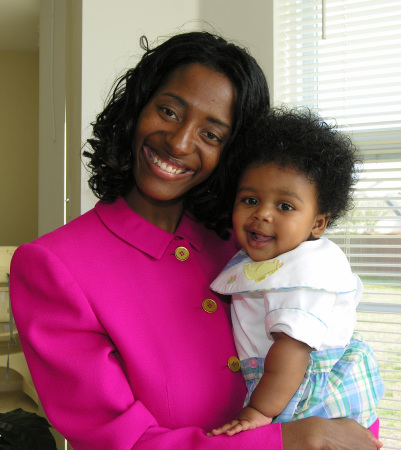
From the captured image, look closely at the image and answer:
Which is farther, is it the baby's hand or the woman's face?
the woman's face

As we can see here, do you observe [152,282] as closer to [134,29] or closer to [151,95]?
[151,95]

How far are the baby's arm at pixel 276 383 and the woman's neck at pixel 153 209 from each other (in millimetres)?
433

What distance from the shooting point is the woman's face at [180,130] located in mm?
1217

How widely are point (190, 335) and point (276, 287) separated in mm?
226

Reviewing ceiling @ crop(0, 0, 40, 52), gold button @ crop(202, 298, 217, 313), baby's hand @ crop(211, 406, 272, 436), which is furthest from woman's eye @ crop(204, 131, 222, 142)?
ceiling @ crop(0, 0, 40, 52)

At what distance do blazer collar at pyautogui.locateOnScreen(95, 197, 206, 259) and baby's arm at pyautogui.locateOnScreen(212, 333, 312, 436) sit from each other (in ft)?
1.18

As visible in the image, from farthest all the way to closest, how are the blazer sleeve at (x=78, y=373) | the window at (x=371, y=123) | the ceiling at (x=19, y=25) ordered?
1. the ceiling at (x=19, y=25)
2. the window at (x=371, y=123)
3. the blazer sleeve at (x=78, y=373)

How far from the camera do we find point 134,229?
1.24 meters

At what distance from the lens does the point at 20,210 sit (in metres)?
6.04

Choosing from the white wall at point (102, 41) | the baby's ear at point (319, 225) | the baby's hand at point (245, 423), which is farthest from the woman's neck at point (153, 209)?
the white wall at point (102, 41)

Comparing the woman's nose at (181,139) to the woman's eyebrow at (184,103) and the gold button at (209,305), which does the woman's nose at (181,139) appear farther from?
the gold button at (209,305)

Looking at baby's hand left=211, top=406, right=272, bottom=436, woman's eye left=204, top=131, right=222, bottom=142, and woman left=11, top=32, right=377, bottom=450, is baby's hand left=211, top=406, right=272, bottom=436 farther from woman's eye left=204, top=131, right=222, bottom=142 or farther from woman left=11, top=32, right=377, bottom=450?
woman's eye left=204, top=131, right=222, bottom=142

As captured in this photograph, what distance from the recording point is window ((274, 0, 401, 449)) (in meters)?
1.98

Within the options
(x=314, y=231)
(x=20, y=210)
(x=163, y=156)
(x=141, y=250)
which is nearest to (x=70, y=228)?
(x=141, y=250)
